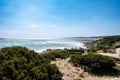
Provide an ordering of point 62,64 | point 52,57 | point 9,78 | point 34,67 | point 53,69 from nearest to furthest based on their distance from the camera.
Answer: point 9,78 → point 34,67 → point 53,69 → point 62,64 → point 52,57

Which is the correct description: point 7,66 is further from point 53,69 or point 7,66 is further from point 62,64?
point 62,64

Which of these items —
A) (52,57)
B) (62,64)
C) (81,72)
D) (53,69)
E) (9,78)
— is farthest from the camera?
(52,57)

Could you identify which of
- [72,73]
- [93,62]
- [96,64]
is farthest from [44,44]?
[72,73]

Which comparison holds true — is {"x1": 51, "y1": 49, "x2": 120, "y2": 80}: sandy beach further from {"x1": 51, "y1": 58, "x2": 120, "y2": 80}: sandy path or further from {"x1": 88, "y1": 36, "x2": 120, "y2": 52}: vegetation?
{"x1": 88, "y1": 36, "x2": 120, "y2": 52}: vegetation

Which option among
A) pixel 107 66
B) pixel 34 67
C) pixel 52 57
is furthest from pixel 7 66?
pixel 107 66

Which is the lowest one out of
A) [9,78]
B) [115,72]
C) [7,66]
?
[115,72]

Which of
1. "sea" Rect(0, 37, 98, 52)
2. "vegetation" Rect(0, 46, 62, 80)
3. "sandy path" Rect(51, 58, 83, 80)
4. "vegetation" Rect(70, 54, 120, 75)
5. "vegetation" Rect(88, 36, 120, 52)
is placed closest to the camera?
Result: "vegetation" Rect(0, 46, 62, 80)

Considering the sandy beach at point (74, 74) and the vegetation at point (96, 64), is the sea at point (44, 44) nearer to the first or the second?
the vegetation at point (96, 64)

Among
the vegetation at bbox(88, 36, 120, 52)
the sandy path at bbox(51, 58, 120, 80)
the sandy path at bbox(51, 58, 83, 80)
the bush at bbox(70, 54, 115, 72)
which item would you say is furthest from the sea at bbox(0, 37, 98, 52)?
the sandy path at bbox(51, 58, 120, 80)

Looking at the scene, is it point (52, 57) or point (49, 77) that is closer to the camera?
point (49, 77)
